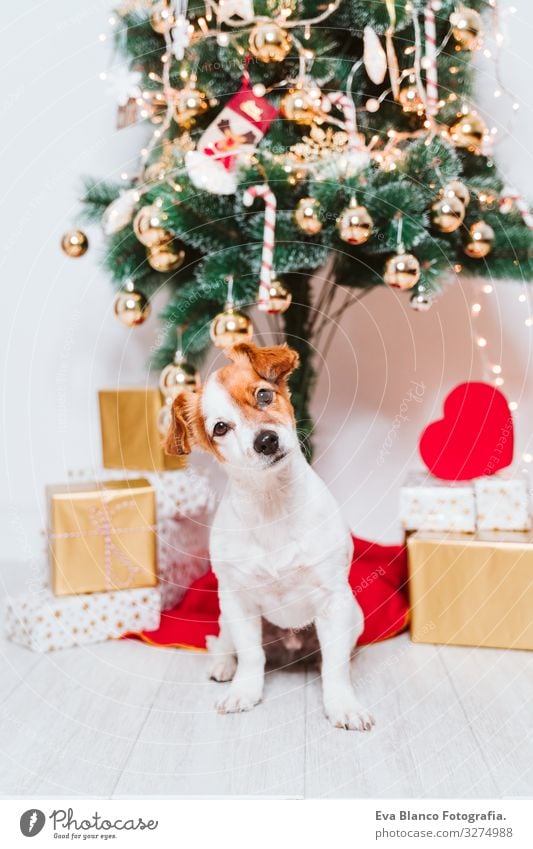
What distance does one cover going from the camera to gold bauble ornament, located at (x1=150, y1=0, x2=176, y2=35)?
77.9 inches

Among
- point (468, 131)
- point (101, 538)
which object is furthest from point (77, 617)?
point (468, 131)

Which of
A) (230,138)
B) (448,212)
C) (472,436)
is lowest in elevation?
(472,436)

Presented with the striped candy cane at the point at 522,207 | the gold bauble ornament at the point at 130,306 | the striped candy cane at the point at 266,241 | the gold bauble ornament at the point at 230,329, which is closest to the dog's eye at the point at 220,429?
the gold bauble ornament at the point at 230,329

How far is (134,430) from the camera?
89.7 inches

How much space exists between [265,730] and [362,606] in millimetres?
580

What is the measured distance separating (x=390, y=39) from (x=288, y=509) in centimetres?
118

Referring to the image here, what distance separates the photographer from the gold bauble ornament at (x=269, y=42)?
184 centimetres

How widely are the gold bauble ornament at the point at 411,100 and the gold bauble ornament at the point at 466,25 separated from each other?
0.51ft

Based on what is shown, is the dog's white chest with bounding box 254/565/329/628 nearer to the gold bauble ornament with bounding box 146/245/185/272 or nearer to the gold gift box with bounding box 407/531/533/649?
the gold gift box with bounding box 407/531/533/649

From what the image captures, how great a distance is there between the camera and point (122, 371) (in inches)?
110

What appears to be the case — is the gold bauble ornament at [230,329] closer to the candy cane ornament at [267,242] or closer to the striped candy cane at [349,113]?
the candy cane ornament at [267,242]

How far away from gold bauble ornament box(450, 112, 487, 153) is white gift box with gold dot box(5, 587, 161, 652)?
1349 millimetres

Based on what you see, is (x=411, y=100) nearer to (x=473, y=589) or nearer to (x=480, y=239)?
(x=480, y=239)

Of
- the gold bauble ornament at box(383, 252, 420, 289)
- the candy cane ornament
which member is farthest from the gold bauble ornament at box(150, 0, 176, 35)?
the gold bauble ornament at box(383, 252, 420, 289)
